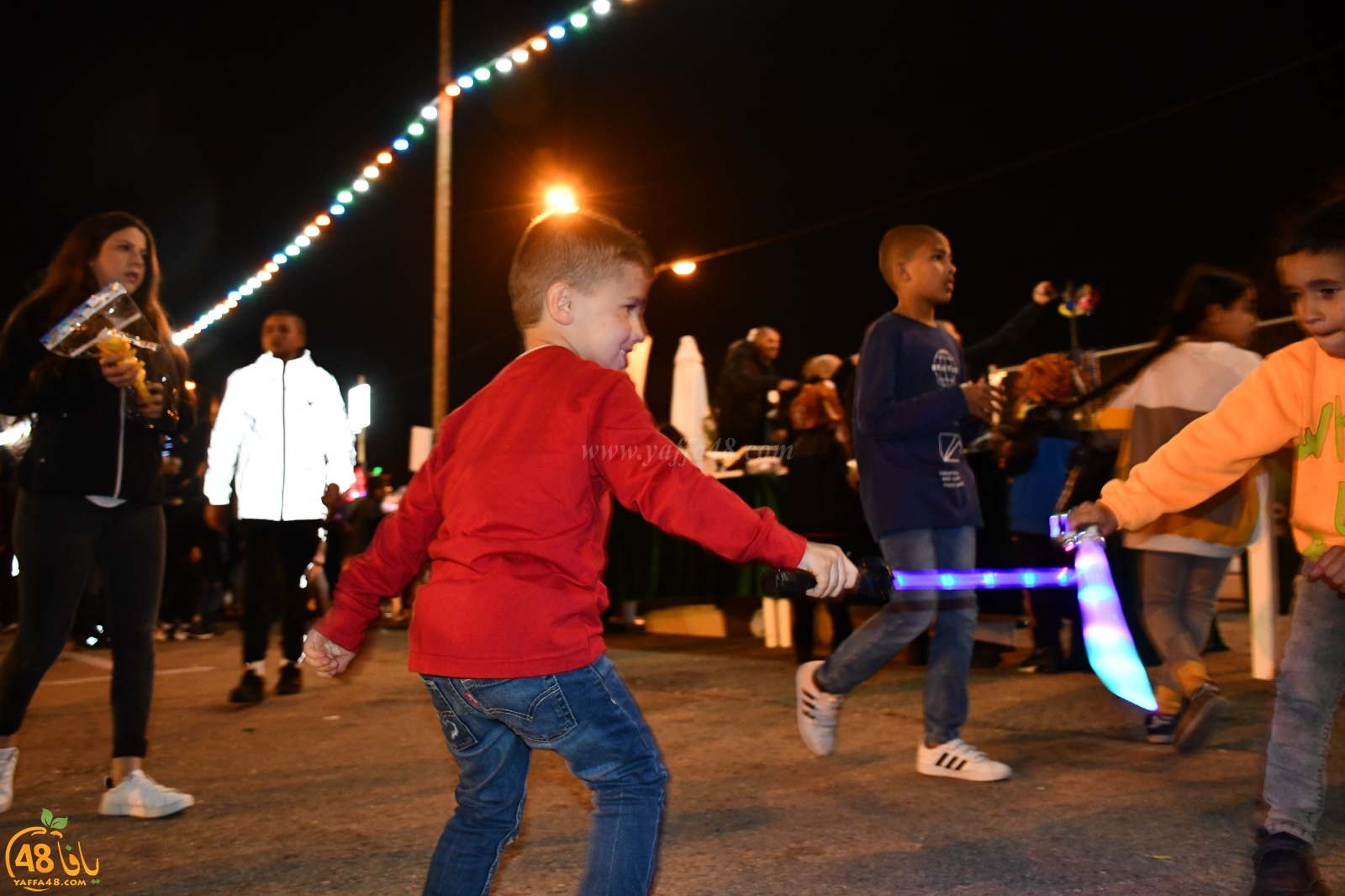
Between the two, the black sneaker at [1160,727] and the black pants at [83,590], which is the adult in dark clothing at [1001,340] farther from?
the black pants at [83,590]

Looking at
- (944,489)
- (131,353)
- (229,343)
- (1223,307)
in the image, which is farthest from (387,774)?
(229,343)

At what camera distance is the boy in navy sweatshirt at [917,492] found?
4645 millimetres

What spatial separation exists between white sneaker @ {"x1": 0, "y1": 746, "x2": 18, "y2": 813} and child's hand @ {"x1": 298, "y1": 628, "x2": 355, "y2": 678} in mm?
2260

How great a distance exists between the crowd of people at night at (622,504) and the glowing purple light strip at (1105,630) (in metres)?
0.22

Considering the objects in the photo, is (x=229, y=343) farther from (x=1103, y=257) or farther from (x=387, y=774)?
(x=387, y=774)

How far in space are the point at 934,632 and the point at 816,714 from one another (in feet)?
1.96

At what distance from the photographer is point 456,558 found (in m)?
2.46

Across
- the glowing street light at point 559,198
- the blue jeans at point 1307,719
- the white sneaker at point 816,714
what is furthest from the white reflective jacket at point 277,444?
the glowing street light at point 559,198

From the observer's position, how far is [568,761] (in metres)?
2.46

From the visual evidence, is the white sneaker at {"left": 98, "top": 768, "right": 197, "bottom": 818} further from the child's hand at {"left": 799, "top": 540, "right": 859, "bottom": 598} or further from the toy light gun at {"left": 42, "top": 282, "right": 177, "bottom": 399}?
the child's hand at {"left": 799, "top": 540, "right": 859, "bottom": 598}

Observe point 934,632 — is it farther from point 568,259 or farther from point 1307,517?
point 568,259

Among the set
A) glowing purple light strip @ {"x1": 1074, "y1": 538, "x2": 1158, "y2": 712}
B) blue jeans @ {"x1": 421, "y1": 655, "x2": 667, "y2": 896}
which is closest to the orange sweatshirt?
glowing purple light strip @ {"x1": 1074, "y1": 538, "x2": 1158, "y2": 712}

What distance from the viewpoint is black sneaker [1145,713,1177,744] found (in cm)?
495

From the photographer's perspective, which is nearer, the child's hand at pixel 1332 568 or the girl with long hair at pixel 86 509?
the child's hand at pixel 1332 568
